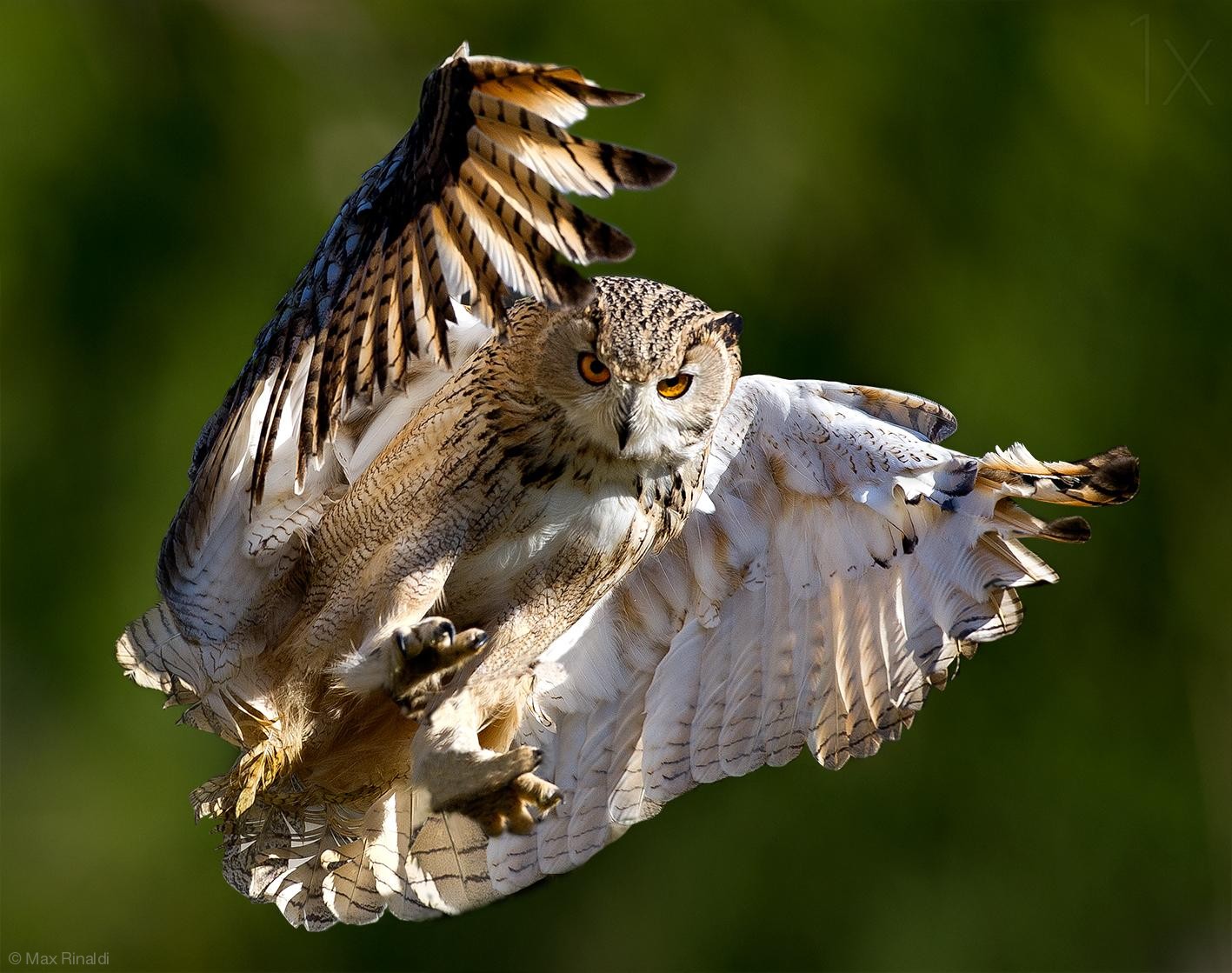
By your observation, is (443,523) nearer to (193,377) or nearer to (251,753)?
(251,753)

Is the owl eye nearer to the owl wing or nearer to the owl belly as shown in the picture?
the owl belly

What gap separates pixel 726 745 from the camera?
89.3 inches

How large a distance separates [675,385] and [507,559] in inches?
14.7

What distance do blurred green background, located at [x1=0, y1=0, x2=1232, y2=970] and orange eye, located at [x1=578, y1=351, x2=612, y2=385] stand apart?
336 centimetres

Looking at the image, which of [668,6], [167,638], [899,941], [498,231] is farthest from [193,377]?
[498,231]

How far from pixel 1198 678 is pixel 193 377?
4577mm

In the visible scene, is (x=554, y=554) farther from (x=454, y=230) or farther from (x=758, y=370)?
(x=758, y=370)

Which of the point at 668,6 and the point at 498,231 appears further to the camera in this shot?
the point at 668,6

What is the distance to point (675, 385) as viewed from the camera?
5.93ft

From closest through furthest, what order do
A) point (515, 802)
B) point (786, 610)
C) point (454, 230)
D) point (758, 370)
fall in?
point (454, 230)
point (515, 802)
point (786, 610)
point (758, 370)

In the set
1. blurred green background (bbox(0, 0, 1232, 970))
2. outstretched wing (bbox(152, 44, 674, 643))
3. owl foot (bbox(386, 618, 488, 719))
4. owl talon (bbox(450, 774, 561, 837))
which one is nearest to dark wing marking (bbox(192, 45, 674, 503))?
outstretched wing (bbox(152, 44, 674, 643))

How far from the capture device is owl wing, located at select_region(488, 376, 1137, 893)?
2.00m

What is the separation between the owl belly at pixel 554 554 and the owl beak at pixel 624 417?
120 millimetres

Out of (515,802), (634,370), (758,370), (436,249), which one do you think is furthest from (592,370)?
(758,370)
